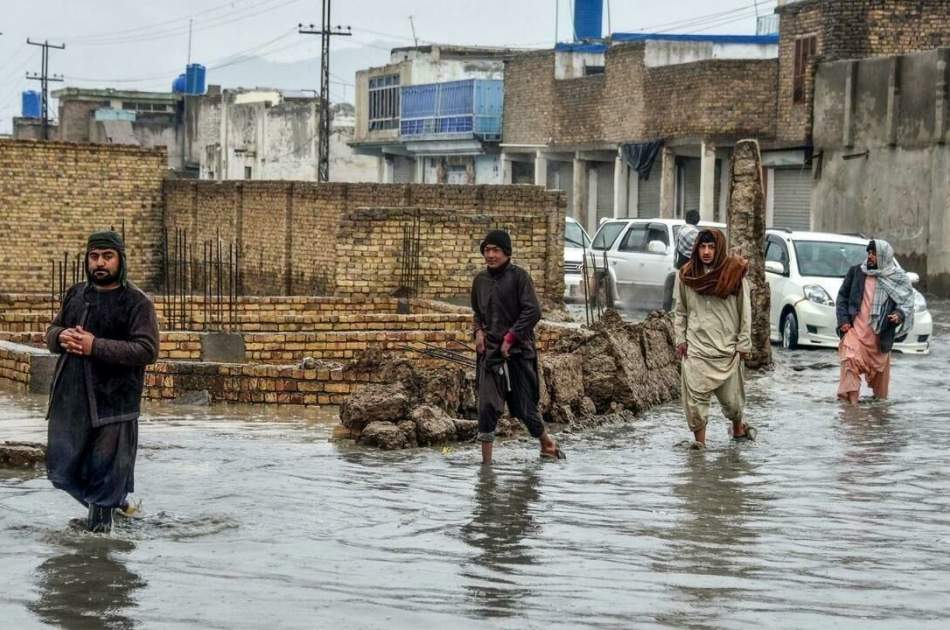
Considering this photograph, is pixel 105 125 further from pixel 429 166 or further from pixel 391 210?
pixel 391 210

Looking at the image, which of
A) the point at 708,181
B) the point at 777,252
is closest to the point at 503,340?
the point at 777,252

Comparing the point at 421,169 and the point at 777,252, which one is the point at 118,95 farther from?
the point at 777,252

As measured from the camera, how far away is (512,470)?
10789mm

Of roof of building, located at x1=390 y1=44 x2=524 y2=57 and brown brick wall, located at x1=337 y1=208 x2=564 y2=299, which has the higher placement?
roof of building, located at x1=390 y1=44 x2=524 y2=57

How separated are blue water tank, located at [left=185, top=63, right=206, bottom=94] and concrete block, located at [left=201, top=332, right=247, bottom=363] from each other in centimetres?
6750

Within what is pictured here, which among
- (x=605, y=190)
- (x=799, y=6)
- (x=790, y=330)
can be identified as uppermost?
(x=799, y=6)

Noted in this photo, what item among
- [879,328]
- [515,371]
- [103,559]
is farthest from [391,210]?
[103,559]

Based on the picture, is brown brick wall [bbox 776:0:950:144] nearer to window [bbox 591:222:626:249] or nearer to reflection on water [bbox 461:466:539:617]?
window [bbox 591:222:626:249]

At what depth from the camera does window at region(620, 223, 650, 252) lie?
1019 inches

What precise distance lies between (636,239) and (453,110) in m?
31.1

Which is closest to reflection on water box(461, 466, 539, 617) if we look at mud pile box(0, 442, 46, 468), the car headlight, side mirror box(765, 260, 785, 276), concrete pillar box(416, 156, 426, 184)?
mud pile box(0, 442, 46, 468)

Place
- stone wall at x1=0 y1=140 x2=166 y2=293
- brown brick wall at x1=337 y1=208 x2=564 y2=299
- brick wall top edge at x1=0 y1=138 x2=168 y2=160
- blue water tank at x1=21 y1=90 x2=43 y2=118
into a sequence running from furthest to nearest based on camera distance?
blue water tank at x1=21 y1=90 x2=43 y2=118, stone wall at x1=0 y1=140 x2=166 y2=293, brick wall top edge at x1=0 y1=138 x2=168 y2=160, brown brick wall at x1=337 y1=208 x2=564 y2=299

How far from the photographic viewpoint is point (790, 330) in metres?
20.5

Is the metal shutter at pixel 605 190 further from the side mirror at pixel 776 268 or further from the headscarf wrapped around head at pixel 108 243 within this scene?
the headscarf wrapped around head at pixel 108 243
